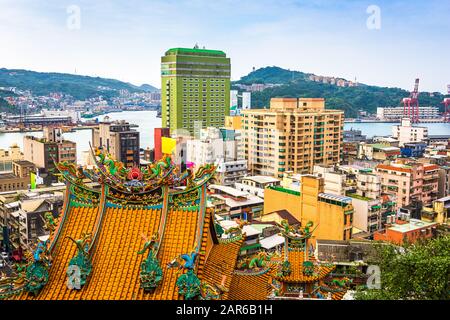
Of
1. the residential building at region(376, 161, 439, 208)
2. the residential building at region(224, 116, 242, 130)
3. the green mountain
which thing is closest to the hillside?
the green mountain

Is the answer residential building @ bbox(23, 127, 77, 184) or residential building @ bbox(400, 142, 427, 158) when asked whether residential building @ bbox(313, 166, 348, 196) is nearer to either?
residential building @ bbox(23, 127, 77, 184)

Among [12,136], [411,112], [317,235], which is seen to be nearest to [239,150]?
[317,235]

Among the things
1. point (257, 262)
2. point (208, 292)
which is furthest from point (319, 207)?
point (208, 292)

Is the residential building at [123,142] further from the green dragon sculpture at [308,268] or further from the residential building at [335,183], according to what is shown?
the green dragon sculpture at [308,268]

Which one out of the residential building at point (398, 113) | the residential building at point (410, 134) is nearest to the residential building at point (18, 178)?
the residential building at point (410, 134)

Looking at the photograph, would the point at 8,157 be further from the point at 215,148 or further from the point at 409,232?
the point at 409,232

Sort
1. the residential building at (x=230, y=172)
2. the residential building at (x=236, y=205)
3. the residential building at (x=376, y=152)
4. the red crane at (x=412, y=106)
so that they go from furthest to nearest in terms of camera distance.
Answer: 1. the red crane at (x=412, y=106)
2. the residential building at (x=376, y=152)
3. the residential building at (x=230, y=172)
4. the residential building at (x=236, y=205)
